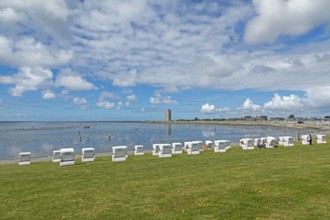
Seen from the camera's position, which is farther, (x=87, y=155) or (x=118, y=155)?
(x=87, y=155)

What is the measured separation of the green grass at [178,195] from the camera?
310 inches

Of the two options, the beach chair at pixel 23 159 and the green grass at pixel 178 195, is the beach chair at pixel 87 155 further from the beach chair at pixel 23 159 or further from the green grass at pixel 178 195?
the green grass at pixel 178 195

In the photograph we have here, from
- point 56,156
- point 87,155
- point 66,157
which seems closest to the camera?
point 66,157

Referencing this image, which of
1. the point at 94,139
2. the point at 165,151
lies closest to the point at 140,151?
the point at 165,151

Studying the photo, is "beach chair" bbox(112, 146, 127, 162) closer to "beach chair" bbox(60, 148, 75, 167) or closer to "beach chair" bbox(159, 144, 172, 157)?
"beach chair" bbox(60, 148, 75, 167)

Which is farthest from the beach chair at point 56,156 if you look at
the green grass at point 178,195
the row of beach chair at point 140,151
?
the green grass at point 178,195

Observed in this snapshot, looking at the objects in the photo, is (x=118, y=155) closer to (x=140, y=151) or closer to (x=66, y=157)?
(x=66, y=157)

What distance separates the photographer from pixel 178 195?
9523mm

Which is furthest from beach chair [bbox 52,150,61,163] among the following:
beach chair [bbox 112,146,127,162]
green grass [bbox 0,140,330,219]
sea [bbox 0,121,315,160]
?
sea [bbox 0,121,315,160]

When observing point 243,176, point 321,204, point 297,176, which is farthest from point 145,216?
point 297,176

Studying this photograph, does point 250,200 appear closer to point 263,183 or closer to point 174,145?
point 263,183

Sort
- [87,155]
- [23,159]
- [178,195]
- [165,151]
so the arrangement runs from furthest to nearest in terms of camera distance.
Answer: [23,159] → [165,151] → [87,155] → [178,195]

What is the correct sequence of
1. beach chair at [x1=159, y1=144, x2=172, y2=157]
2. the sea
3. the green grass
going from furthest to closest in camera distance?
1. the sea
2. beach chair at [x1=159, y1=144, x2=172, y2=157]
3. the green grass

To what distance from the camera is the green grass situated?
25.8 feet
